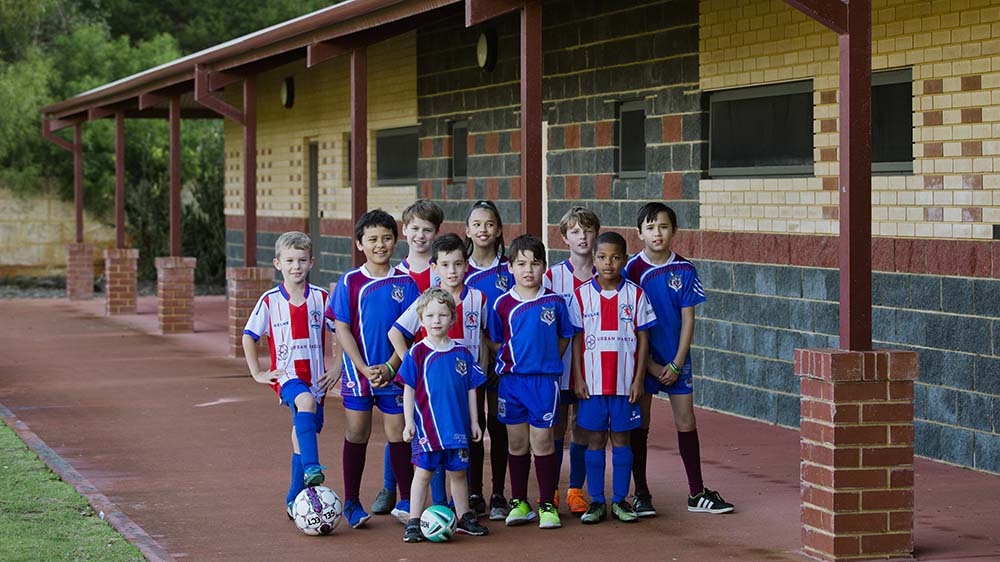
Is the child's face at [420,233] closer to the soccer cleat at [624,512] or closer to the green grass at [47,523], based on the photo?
the soccer cleat at [624,512]

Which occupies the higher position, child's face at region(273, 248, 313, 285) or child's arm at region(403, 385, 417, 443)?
child's face at region(273, 248, 313, 285)

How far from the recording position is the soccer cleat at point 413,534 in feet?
24.9

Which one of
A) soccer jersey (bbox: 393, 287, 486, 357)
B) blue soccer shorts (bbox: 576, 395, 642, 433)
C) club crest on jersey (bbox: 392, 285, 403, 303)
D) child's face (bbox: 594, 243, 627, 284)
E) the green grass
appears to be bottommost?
the green grass

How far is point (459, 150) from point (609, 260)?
9.69 m

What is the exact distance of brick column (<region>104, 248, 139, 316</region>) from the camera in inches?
933

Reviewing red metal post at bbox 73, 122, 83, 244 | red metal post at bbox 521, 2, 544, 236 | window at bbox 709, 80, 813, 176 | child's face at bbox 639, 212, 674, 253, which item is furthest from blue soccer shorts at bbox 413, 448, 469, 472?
red metal post at bbox 73, 122, 83, 244

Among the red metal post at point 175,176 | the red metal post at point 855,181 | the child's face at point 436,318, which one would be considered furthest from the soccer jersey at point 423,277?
the red metal post at point 175,176

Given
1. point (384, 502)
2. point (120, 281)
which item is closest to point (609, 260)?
point (384, 502)

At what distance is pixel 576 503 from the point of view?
8273 millimetres

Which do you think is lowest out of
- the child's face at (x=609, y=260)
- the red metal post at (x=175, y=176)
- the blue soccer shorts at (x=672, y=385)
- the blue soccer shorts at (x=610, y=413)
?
the blue soccer shorts at (x=610, y=413)

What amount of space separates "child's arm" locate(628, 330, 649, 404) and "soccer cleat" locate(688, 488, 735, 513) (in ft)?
2.22

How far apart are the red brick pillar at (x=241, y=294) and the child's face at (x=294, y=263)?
9.46 m

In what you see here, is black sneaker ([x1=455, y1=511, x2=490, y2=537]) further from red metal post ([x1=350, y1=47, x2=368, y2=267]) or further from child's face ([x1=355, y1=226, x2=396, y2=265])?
red metal post ([x1=350, y1=47, x2=368, y2=267])

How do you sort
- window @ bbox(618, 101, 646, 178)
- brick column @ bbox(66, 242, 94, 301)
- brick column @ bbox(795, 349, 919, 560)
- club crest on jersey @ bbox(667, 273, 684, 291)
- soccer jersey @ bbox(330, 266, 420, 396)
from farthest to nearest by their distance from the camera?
1. brick column @ bbox(66, 242, 94, 301)
2. window @ bbox(618, 101, 646, 178)
3. club crest on jersey @ bbox(667, 273, 684, 291)
4. soccer jersey @ bbox(330, 266, 420, 396)
5. brick column @ bbox(795, 349, 919, 560)
